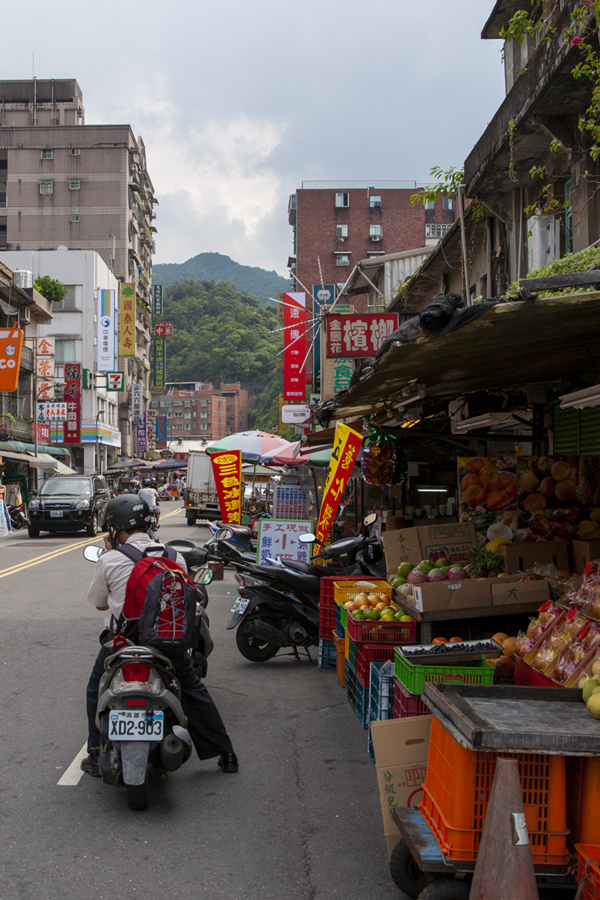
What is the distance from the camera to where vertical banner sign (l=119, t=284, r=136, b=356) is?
53000mm

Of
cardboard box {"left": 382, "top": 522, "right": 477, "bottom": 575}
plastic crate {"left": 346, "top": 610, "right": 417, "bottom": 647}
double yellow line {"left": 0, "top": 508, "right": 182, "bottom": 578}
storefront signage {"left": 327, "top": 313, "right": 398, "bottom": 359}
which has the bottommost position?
double yellow line {"left": 0, "top": 508, "right": 182, "bottom": 578}

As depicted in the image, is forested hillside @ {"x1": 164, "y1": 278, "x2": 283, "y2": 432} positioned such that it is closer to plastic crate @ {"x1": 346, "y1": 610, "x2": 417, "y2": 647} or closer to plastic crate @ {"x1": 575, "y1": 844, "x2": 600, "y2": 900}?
plastic crate @ {"x1": 346, "y1": 610, "x2": 417, "y2": 647}

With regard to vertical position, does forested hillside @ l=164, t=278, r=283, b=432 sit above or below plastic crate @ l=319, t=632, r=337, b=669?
above

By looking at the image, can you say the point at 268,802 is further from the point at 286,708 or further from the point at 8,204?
the point at 8,204

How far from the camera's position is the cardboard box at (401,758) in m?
3.73

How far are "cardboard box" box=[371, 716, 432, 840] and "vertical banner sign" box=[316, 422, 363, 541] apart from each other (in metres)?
5.65

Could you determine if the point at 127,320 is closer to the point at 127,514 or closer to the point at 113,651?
the point at 127,514

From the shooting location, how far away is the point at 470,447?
11117 millimetres

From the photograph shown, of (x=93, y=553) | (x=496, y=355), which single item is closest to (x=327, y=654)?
(x=93, y=553)

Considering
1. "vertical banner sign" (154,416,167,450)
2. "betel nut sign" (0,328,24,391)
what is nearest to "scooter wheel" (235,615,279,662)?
"betel nut sign" (0,328,24,391)

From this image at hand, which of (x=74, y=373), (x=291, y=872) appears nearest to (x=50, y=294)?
(x=74, y=373)

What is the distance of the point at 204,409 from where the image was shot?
125 m

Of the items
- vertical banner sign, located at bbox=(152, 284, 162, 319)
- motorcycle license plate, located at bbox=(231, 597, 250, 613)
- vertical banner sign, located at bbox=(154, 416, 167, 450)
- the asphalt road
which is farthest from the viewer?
vertical banner sign, located at bbox=(154, 416, 167, 450)

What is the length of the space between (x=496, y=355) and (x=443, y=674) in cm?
273
